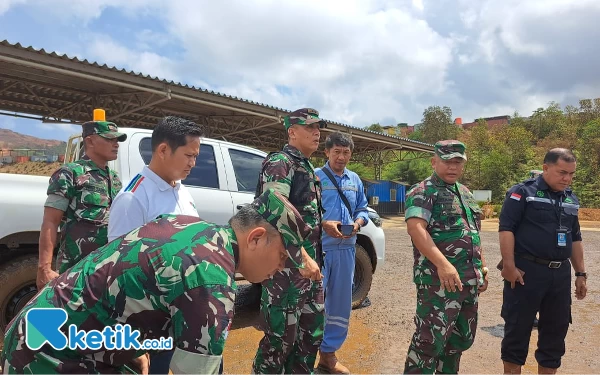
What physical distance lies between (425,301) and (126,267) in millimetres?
2033

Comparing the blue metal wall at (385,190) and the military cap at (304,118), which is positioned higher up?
the blue metal wall at (385,190)

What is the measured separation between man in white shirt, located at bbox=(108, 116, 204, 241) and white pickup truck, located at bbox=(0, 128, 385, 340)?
1704mm

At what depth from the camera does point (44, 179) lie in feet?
11.4

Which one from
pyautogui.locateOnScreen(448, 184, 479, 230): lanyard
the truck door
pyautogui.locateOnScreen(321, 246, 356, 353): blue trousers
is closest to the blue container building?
the truck door

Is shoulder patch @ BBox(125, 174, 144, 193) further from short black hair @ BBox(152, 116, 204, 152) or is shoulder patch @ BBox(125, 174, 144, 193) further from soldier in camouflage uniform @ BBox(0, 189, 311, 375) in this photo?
soldier in camouflage uniform @ BBox(0, 189, 311, 375)

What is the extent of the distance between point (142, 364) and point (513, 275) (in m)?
2.48

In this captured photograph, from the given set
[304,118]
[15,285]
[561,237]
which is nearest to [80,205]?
[15,285]

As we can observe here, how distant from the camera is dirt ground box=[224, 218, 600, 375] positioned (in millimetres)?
3330

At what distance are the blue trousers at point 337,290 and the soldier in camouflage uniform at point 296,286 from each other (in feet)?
1.89

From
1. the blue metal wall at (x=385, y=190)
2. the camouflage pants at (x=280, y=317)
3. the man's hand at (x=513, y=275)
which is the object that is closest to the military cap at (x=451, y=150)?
the man's hand at (x=513, y=275)

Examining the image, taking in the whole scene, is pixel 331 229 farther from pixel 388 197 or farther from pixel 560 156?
pixel 388 197

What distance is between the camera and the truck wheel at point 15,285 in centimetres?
321

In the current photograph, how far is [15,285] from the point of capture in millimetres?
3234

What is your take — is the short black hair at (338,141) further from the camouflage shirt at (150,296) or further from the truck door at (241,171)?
the camouflage shirt at (150,296)
